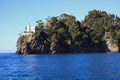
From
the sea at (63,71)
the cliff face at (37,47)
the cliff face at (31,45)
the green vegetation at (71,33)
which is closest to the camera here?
the sea at (63,71)

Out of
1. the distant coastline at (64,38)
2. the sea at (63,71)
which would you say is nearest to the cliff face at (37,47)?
the distant coastline at (64,38)

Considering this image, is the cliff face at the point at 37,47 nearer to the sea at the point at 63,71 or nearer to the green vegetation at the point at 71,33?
the green vegetation at the point at 71,33

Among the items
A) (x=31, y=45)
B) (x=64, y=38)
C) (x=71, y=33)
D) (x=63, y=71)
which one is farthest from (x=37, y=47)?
(x=63, y=71)

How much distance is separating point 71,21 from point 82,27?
9056 mm

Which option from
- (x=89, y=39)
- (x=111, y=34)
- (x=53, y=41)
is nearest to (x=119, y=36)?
(x=111, y=34)

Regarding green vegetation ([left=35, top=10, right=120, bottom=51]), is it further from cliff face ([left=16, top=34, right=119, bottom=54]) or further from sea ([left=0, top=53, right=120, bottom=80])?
sea ([left=0, top=53, right=120, bottom=80])

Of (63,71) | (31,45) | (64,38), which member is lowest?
(63,71)

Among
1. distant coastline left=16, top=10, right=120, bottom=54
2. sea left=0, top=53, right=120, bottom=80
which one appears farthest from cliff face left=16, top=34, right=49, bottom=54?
sea left=0, top=53, right=120, bottom=80

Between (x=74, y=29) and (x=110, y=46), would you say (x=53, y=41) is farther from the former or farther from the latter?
(x=110, y=46)

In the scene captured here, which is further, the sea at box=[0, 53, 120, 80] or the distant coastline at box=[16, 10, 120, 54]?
the distant coastline at box=[16, 10, 120, 54]

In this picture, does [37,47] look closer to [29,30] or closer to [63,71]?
[29,30]

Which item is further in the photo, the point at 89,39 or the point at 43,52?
the point at 89,39

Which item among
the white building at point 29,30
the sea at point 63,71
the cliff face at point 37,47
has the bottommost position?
the sea at point 63,71

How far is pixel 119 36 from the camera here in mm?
192750
